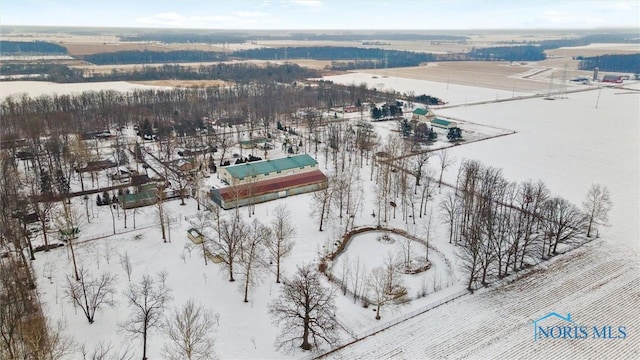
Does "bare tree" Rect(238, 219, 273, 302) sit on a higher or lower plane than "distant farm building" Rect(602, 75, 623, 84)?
lower

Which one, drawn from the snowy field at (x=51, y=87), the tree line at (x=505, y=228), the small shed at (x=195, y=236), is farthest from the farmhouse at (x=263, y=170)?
the snowy field at (x=51, y=87)

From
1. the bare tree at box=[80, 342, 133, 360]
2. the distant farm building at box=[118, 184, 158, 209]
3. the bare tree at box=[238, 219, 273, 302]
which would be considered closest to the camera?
the bare tree at box=[80, 342, 133, 360]

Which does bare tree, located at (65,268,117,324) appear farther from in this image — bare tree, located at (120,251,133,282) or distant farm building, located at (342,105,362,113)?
distant farm building, located at (342,105,362,113)

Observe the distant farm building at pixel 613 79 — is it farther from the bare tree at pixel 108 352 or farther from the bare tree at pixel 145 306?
the bare tree at pixel 108 352

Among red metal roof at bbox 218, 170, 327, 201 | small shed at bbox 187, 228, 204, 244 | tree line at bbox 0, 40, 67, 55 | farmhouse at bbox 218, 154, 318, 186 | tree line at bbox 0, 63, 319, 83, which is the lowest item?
small shed at bbox 187, 228, 204, 244

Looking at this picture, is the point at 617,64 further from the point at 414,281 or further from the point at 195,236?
the point at 195,236

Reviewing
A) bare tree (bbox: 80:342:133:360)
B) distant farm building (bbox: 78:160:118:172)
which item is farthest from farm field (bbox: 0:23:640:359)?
distant farm building (bbox: 78:160:118:172)
